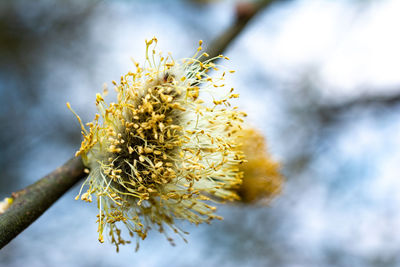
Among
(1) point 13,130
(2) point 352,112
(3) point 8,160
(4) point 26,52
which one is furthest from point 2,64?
(2) point 352,112

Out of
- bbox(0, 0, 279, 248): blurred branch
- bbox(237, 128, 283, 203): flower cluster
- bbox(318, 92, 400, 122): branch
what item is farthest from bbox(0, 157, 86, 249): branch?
bbox(318, 92, 400, 122): branch

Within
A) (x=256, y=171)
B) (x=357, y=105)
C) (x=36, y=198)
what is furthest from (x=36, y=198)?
(x=357, y=105)

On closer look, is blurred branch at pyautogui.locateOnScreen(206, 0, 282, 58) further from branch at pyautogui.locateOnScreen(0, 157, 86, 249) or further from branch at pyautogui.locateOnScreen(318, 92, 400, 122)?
branch at pyautogui.locateOnScreen(318, 92, 400, 122)

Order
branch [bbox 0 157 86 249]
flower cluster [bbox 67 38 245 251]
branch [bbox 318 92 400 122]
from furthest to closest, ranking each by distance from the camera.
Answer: branch [bbox 318 92 400 122]
flower cluster [bbox 67 38 245 251]
branch [bbox 0 157 86 249]

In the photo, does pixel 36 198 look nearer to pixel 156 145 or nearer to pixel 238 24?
pixel 156 145

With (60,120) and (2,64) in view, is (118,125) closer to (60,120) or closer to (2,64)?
(60,120)

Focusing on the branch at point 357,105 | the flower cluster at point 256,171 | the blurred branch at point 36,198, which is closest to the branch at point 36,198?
the blurred branch at point 36,198
